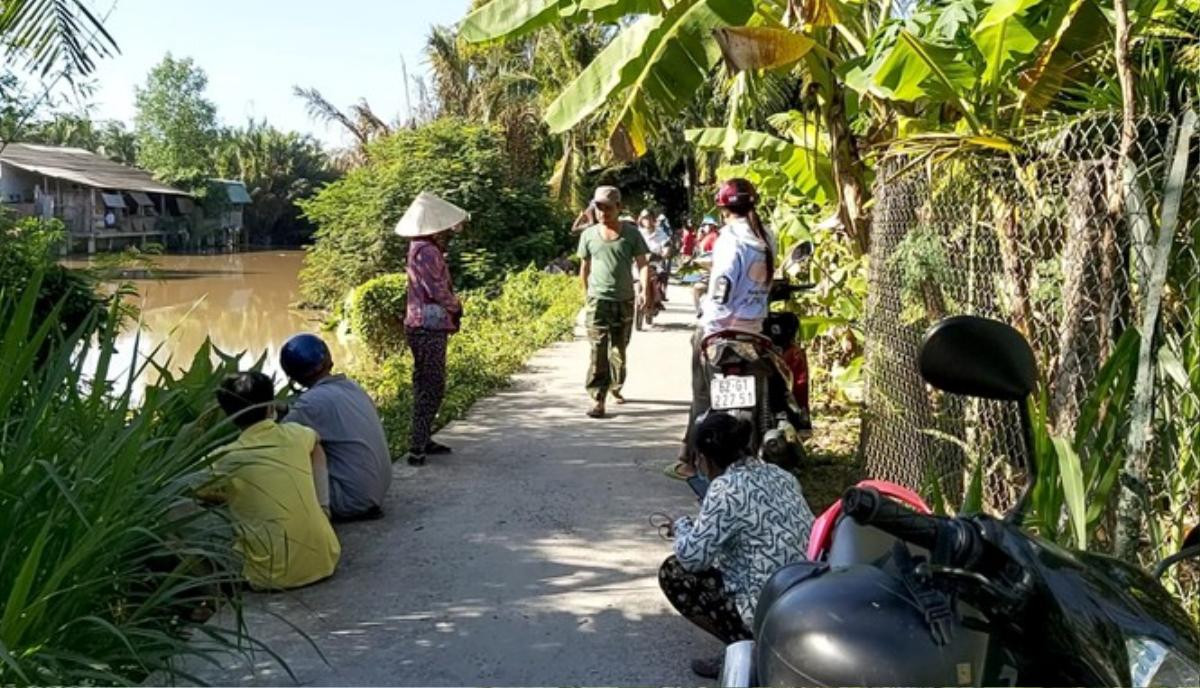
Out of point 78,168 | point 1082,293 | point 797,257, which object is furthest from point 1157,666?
point 78,168

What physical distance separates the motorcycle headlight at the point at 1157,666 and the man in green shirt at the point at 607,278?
20.3 feet

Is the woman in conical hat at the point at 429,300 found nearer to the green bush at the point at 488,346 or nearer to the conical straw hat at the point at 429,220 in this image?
the conical straw hat at the point at 429,220

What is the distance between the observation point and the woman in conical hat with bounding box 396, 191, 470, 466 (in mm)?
6180

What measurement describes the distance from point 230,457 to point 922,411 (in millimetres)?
3086

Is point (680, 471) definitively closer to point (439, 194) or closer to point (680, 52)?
point (680, 52)

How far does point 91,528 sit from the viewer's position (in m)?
2.77

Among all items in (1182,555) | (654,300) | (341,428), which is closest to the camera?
(1182,555)

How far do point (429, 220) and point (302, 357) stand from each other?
1.36 m

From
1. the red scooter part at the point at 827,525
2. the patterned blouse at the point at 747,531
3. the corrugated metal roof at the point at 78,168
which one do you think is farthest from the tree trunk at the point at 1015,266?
the corrugated metal roof at the point at 78,168

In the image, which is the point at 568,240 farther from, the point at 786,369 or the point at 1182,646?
the point at 1182,646

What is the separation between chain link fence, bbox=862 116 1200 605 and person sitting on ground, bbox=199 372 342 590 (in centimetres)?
250

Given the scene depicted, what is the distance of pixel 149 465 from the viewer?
3.35 m

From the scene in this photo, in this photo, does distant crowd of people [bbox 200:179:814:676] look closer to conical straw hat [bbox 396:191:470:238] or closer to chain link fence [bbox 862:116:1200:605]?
conical straw hat [bbox 396:191:470:238]

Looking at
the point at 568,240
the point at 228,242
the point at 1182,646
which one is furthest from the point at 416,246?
the point at 228,242
